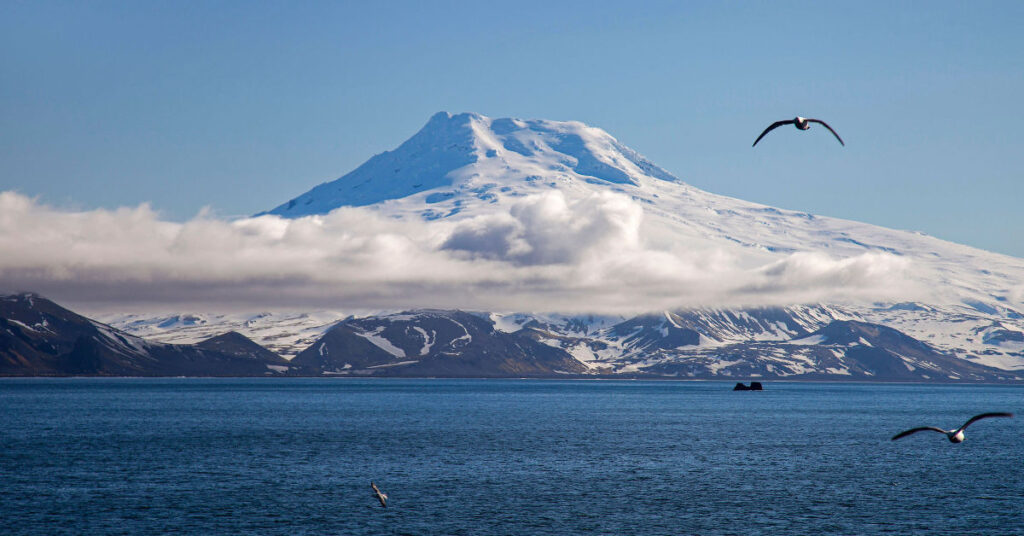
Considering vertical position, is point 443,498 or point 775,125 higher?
point 775,125

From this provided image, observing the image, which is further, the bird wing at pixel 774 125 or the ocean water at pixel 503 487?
the ocean water at pixel 503 487

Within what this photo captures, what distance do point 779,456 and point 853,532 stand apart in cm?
6911

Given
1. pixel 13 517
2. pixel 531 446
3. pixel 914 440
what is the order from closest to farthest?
pixel 13 517 → pixel 531 446 → pixel 914 440

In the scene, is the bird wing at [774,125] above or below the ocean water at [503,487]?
above

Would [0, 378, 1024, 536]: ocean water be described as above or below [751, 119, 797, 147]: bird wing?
below

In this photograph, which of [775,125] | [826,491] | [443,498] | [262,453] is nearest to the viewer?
[775,125]

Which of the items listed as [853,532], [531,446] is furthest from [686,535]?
[531,446]

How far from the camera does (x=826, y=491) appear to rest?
121 m

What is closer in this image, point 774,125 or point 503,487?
point 774,125

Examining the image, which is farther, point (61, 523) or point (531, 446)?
point (531, 446)

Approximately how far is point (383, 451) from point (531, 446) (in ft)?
86.5

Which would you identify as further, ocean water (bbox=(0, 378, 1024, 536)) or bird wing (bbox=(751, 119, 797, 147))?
ocean water (bbox=(0, 378, 1024, 536))

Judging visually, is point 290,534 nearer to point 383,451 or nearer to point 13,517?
point 13,517

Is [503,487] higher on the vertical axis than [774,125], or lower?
lower
